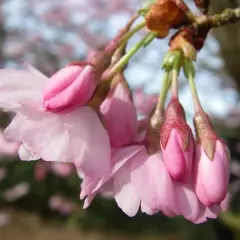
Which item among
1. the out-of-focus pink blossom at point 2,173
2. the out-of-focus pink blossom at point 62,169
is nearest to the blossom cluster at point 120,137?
the out-of-focus pink blossom at point 62,169

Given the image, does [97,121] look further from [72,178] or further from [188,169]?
[72,178]

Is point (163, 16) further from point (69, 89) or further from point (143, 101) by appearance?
point (143, 101)

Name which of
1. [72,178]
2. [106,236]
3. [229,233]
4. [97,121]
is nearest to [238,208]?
[229,233]

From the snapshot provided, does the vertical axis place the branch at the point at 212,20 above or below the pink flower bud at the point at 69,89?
below

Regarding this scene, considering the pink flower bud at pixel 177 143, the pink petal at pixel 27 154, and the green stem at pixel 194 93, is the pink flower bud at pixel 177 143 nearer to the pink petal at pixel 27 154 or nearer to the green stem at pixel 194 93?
the green stem at pixel 194 93

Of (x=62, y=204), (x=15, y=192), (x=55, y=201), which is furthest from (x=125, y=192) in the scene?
(x=15, y=192)

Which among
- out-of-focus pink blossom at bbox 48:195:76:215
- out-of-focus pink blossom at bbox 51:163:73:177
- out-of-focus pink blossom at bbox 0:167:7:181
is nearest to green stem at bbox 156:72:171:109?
out-of-focus pink blossom at bbox 51:163:73:177

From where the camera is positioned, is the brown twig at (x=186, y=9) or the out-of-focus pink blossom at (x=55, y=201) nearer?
the brown twig at (x=186, y=9)
